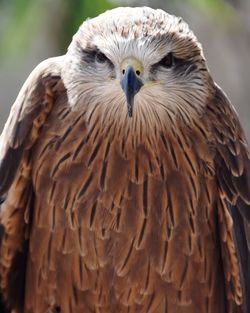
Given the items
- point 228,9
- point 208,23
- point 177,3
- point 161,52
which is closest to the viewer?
point 161,52

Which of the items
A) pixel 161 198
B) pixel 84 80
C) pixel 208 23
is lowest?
pixel 208 23

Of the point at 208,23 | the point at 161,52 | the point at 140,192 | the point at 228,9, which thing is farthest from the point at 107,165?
the point at 208,23

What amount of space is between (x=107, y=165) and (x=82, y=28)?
2.19 feet

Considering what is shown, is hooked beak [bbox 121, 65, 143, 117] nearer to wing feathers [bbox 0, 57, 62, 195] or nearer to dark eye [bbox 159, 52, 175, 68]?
dark eye [bbox 159, 52, 175, 68]

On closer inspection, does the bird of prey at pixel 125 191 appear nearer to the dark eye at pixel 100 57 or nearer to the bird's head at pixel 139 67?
the bird's head at pixel 139 67

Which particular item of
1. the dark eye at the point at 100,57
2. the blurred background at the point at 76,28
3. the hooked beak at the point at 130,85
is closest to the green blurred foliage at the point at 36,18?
the blurred background at the point at 76,28

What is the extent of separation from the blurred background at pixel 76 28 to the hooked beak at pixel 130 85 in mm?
1655

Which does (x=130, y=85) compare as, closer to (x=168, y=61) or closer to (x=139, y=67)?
(x=139, y=67)

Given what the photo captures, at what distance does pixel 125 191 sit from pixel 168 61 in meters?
0.68

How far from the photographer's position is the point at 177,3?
26.1ft

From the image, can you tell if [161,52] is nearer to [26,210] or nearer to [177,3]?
[26,210]

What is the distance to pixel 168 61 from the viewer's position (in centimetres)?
575

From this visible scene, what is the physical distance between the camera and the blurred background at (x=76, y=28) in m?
7.30

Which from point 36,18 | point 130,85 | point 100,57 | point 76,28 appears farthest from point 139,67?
point 36,18
